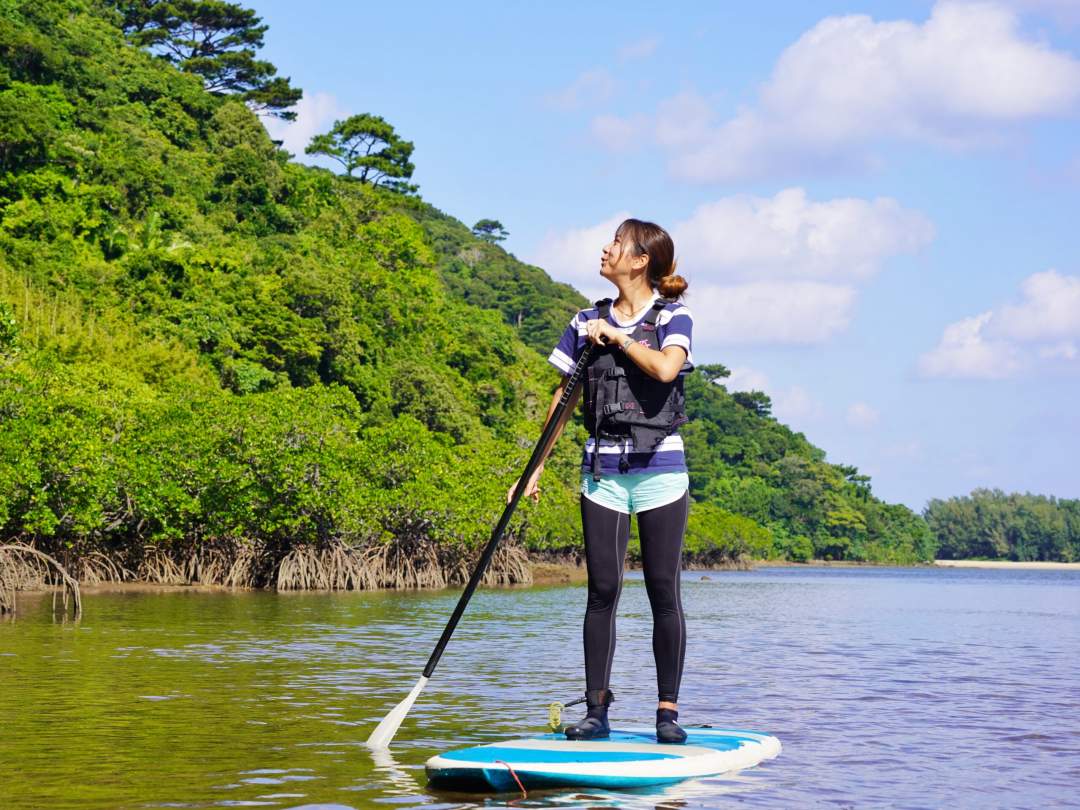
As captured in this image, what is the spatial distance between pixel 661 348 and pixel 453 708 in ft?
10.7

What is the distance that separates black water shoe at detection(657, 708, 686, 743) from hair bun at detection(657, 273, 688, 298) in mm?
1630

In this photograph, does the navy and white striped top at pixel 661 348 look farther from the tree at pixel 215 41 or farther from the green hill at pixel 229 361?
the tree at pixel 215 41

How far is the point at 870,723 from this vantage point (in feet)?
23.9

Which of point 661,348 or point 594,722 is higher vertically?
point 661,348

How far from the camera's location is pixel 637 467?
16.5 feet

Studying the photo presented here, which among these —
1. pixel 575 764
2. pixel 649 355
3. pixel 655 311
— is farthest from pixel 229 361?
pixel 575 764

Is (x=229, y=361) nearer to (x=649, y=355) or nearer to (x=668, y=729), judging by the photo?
(x=668, y=729)

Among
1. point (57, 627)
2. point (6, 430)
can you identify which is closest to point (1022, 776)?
point (57, 627)

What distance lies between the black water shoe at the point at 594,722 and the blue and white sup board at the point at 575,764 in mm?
44

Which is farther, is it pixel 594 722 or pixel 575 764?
pixel 594 722

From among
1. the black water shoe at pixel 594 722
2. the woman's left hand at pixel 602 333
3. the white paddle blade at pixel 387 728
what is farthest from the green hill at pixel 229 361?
the woman's left hand at pixel 602 333

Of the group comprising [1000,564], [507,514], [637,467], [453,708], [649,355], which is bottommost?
[1000,564]

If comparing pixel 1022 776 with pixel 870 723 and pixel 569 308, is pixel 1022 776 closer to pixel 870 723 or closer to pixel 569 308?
pixel 870 723

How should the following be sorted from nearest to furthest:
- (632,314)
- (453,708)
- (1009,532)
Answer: (632,314), (453,708), (1009,532)
